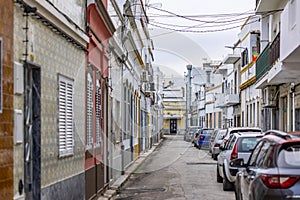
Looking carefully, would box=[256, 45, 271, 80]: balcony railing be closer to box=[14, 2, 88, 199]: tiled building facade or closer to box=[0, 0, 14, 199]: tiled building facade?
box=[14, 2, 88, 199]: tiled building facade

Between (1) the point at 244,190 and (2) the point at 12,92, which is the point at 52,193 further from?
(1) the point at 244,190

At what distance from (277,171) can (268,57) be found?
14990mm

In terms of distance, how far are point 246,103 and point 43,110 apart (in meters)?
29.3

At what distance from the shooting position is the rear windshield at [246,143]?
48.9 feet

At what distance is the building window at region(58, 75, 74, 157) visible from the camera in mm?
9148

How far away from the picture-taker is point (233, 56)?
39.2 metres

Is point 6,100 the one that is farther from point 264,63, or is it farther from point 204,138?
point 204,138

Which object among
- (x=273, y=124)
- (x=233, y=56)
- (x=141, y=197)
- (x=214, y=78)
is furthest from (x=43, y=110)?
(x=214, y=78)

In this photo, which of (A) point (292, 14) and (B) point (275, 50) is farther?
(B) point (275, 50)

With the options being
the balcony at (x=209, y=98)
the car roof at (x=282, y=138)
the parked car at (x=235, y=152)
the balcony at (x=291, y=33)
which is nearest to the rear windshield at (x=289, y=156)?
the car roof at (x=282, y=138)

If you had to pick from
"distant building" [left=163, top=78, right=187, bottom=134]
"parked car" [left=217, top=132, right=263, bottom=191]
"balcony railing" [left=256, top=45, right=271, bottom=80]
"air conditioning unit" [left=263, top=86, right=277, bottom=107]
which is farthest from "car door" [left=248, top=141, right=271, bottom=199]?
"distant building" [left=163, top=78, right=187, bottom=134]

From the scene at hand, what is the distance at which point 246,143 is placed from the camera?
14984mm

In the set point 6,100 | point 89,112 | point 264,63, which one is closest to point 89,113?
point 89,112

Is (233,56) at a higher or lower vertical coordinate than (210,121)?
higher
